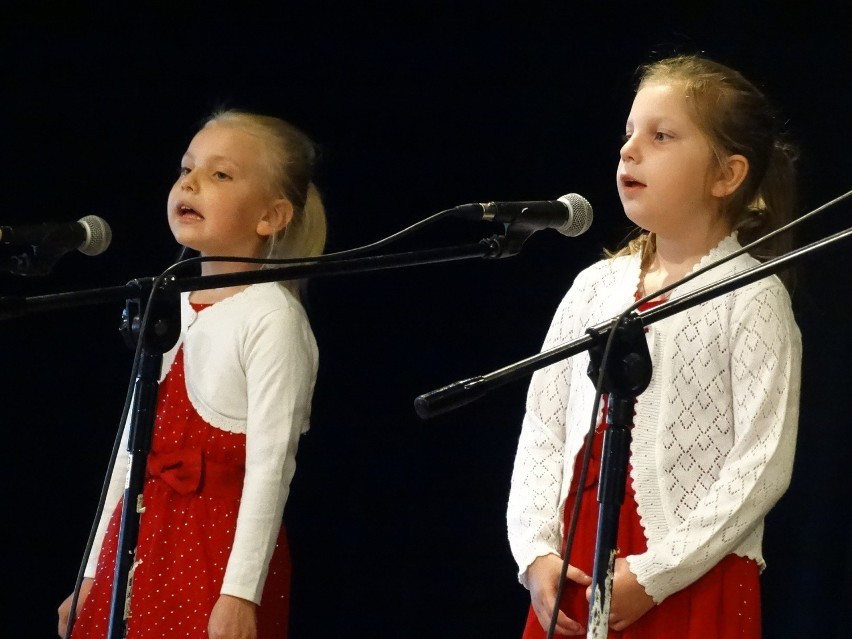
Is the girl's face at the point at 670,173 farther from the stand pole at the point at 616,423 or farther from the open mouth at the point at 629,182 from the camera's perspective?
the stand pole at the point at 616,423

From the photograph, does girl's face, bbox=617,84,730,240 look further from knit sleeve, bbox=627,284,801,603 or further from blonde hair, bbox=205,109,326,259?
blonde hair, bbox=205,109,326,259

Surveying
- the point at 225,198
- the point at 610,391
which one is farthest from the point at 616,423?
Result: the point at 225,198

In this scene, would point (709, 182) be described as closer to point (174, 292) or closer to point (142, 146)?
point (174, 292)

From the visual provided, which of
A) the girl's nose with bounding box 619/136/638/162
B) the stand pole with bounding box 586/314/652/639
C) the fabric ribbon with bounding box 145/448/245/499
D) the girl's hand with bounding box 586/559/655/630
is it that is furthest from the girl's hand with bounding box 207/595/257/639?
the girl's nose with bounding box 619/136/638/162

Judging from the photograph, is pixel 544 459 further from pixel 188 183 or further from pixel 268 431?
pixel 188 183

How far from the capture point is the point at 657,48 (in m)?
2.61

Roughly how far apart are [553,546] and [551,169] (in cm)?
107

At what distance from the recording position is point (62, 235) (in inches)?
67.2

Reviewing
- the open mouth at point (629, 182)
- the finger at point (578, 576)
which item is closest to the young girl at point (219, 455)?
the finger at point (578, 576)

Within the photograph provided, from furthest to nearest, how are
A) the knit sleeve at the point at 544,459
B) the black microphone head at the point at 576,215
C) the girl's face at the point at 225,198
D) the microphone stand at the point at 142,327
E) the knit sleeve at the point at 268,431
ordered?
the girl's face at the point at 225,198 → the knit sleeve at the point at 268,431 → the knit sleeve at the point at 544,459 → the black microphone head at the point at 576,215 → the microphone stand at the point at 142,327

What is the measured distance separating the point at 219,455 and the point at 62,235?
0.60 metres

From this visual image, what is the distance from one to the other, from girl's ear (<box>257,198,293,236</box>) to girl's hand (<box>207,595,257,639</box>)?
0.70 meters

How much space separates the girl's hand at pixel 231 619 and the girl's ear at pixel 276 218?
70cm

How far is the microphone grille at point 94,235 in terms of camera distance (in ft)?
5.74
